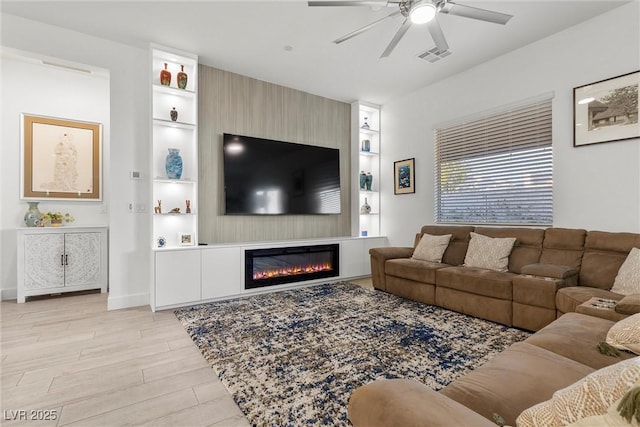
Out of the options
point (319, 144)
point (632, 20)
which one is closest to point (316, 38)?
point (319, 144)

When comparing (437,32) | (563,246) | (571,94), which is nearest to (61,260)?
(437,32)

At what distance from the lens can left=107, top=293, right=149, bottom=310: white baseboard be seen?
11.2ft

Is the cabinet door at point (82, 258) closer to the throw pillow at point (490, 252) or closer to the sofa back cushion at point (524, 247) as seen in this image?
the throw pillow at point (490, 252)

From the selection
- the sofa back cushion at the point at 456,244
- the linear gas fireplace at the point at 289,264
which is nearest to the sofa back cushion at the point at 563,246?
the sofa back cushion at the point at 456,244

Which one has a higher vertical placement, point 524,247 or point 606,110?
point 606,110

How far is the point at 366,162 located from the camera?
548 cm

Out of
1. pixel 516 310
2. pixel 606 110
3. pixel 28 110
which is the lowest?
pixel 516 310

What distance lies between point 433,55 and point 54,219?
531 centimetres

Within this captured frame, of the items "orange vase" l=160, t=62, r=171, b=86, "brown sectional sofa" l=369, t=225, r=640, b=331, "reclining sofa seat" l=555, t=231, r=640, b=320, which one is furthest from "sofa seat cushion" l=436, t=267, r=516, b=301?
"orange vase" l=160, t=62, r=171, b=86

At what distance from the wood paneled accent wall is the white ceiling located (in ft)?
1.09

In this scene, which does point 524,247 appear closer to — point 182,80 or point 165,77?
point 182,80

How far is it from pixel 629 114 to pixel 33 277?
6.62 meters

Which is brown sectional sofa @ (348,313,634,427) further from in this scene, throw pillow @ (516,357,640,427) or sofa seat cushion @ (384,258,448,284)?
sofa seat cushion @ (384,258,448,284)

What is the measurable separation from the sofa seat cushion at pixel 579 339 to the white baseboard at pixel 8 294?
17.8 feet
